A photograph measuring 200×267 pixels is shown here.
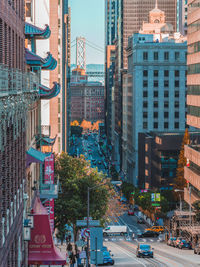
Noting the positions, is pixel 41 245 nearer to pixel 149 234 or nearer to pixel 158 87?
pixel 149 234

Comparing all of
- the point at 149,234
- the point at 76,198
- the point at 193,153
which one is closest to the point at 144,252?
the point at 76,198

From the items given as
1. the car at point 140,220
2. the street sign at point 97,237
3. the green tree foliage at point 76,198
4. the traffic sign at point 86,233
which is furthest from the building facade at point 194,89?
the car at point 140,220

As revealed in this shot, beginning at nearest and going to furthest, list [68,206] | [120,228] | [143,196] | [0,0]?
1. [0,0]
2. [68,206]
3. [120,228]
4. [143,196]

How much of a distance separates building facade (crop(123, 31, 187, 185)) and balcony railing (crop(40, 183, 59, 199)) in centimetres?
10853

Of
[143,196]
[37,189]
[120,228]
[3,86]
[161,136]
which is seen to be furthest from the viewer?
[161,136]

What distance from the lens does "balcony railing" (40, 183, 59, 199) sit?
51412 millimetres

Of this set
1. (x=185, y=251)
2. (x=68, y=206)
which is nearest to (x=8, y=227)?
(x=68, y=206)

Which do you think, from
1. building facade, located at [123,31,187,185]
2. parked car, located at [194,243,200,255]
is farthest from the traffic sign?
building facade, located at [123,31,187,185]

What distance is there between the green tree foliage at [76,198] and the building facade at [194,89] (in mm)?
15861

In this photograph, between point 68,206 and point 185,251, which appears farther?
point 185,251

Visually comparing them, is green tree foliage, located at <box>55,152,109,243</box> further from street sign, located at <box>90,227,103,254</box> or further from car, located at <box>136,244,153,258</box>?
street sign, located at <box>90,227,103,254</box>

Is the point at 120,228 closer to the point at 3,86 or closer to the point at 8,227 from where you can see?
the point at 8,227

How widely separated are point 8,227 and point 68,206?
1486 inches

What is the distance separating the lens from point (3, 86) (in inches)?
765
